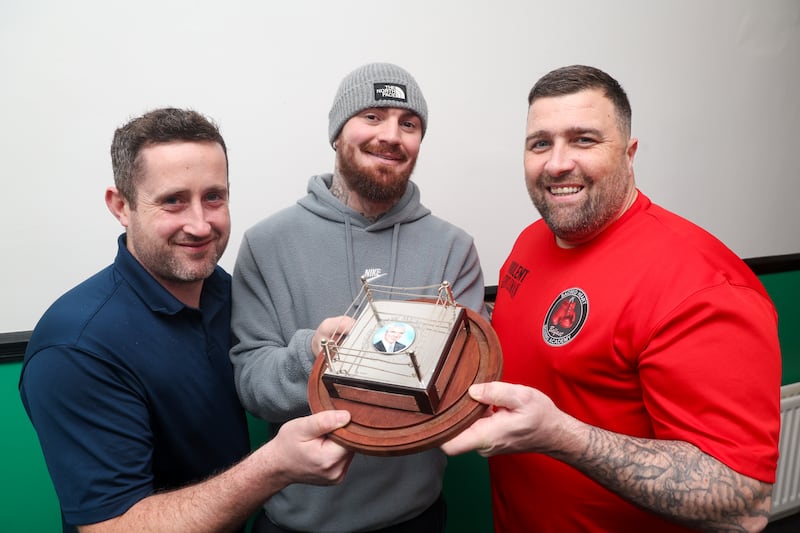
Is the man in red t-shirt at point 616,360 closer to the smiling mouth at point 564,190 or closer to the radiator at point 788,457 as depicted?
the smiling mouth at point 564,190

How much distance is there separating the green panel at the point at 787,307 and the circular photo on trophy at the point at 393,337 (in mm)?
3054

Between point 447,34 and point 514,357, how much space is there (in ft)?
4.88

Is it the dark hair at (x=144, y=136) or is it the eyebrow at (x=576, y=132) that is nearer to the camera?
the dark hair at (x=144, y=136)

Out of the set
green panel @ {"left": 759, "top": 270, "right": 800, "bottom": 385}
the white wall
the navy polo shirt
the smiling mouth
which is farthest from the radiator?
the navy polo shirt

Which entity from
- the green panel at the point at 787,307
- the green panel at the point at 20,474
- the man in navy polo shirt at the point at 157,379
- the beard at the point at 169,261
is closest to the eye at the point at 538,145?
the man in navy polo shirt at the point at 157,379

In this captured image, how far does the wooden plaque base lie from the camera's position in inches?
34.7

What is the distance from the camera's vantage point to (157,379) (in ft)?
3.96

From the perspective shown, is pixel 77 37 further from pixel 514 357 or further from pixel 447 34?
pixel 514 357

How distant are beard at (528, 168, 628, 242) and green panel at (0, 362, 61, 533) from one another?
1952mm

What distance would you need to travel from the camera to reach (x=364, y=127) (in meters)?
1.46

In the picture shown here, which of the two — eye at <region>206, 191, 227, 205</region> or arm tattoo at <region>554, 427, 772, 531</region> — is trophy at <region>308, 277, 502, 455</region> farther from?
eye at <region>206, 191, 227, 205</region>

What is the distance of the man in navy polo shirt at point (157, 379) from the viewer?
3.57 ft

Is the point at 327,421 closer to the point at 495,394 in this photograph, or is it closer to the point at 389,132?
the point at 495,394

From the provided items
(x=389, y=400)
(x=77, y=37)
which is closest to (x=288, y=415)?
(x=389, y=400)
